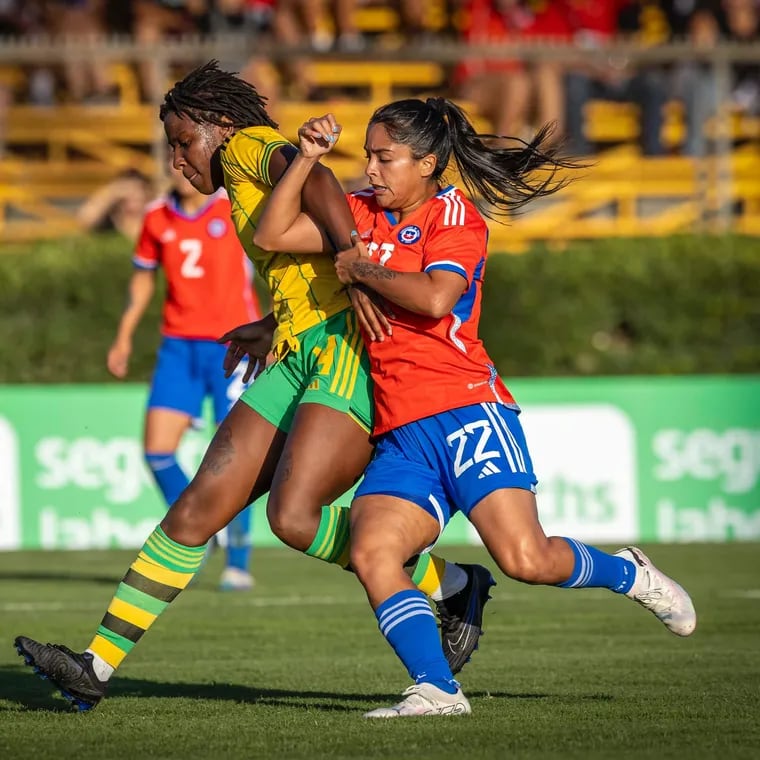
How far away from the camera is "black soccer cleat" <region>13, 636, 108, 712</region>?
17.2ft

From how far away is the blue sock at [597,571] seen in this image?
5414 millimetres

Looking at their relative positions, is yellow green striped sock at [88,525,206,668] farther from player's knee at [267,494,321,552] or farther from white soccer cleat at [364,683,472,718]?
white soccer cleat at [364,683,472,718]

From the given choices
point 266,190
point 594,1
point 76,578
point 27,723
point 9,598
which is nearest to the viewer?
point 27,723

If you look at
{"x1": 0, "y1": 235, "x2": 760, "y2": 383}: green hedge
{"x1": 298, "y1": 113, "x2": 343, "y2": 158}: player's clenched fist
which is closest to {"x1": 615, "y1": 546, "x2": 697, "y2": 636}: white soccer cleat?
{"x1": 298, "y1": 113, "x2": 343, "y2": 158}: player's clenched fist

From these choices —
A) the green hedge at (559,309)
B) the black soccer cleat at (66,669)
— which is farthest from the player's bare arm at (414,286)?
the green hedge at (559,309)

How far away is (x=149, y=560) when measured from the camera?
5539 mm

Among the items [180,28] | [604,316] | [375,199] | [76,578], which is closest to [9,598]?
[76,578]

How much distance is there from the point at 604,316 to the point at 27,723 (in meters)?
10.9

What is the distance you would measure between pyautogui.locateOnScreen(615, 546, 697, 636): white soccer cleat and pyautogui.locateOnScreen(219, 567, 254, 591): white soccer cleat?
470cm

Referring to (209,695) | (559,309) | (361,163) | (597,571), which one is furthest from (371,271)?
(361,163)

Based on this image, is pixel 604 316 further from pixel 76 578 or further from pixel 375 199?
pixel 375 199

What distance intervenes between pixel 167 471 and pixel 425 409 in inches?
196

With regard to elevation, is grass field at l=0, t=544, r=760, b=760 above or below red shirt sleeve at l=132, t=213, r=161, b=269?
below

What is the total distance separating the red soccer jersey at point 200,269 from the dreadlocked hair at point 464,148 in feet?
14.6
